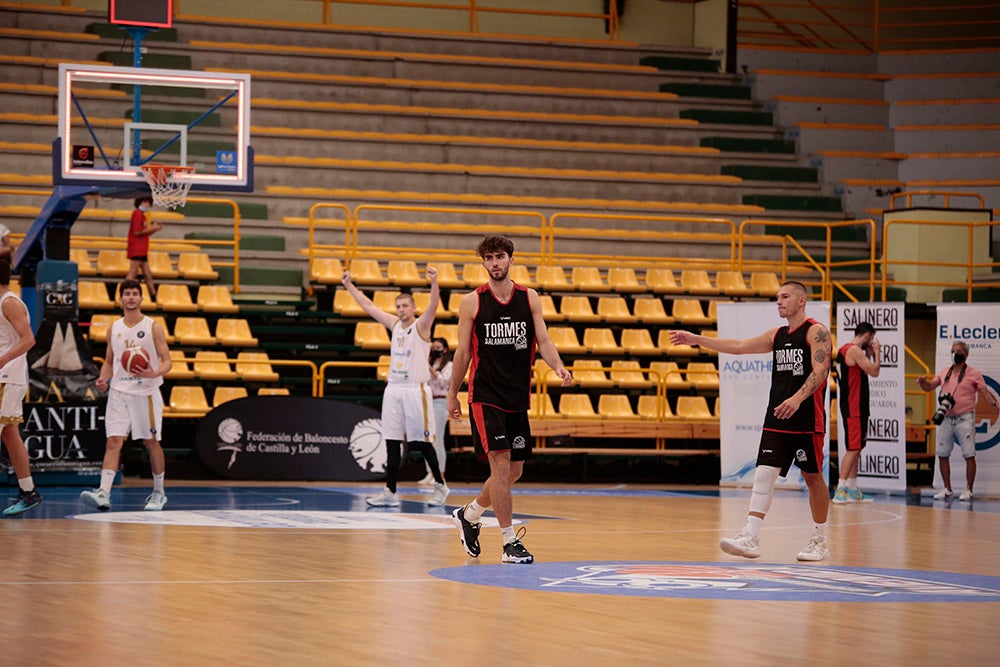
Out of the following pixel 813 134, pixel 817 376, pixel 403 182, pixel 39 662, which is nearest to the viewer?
pixel 39 662

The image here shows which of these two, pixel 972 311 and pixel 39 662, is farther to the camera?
pixel 972 311

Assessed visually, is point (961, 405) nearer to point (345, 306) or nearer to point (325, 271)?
point (345, 306)

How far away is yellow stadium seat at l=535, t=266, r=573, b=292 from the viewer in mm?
22203

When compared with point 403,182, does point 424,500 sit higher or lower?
lower

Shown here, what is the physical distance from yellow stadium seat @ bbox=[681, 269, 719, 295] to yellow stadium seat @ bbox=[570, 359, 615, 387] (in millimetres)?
2340

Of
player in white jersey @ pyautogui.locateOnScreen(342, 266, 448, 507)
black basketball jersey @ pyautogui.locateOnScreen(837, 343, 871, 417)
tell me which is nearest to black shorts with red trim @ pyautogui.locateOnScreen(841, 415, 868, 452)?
black basketball jersey @ pyautogui.locateOnScreen(837, 343, 871, 417)

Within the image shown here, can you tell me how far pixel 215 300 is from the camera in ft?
69.5

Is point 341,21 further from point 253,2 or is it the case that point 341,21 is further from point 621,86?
point 621,86

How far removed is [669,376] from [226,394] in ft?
21.8

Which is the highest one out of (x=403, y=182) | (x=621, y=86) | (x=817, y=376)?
(x=621, y=86)

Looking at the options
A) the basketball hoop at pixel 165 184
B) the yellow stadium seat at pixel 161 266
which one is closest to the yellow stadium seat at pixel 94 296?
the yellow stadium seat at pixel 161 266

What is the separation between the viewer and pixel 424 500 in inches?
631

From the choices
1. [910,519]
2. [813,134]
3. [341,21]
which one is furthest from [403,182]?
[910,519]

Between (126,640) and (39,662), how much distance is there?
0.61 metres
